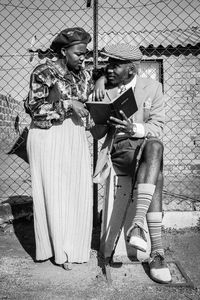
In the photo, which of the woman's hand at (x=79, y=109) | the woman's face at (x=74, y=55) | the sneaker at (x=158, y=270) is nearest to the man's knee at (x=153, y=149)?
the woman's hand at (x=79, y=109)

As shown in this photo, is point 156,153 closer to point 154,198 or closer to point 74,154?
point 154,198

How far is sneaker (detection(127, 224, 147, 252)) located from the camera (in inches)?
101

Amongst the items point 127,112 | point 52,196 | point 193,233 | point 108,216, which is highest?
point 127,112

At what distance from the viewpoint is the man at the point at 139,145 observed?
9.11 ft

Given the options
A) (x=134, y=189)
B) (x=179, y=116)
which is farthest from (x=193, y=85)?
(x=134, y=189)

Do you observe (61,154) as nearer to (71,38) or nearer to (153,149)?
(153,149)

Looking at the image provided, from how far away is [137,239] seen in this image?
8.54 feet

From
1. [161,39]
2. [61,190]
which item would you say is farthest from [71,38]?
[161,39]

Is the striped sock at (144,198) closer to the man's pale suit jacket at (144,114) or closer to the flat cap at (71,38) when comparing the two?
the man's pale suit jacket at (144,114)

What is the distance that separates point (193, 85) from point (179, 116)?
2.22 ft

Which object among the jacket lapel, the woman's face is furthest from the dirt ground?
the woman's face

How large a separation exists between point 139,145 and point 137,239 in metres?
0.79

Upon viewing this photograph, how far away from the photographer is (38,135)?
296 cm

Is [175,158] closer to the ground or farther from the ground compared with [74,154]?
closer to the ground
